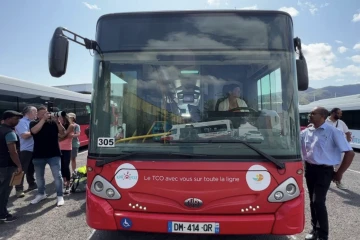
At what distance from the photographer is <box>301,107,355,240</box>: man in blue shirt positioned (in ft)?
12.1

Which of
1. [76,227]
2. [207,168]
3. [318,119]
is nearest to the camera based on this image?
[207,168]

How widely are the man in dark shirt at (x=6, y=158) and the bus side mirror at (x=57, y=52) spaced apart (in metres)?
2.01

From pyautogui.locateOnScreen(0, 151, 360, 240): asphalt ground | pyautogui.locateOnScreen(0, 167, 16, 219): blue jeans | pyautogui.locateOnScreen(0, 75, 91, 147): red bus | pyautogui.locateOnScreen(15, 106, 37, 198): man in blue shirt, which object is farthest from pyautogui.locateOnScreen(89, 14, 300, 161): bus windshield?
pyautogui.locateOnScreen(0, 75, 91, 147): red bus

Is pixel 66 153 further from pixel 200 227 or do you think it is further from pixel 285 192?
pixel 285 192

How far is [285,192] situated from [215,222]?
0.79 meters

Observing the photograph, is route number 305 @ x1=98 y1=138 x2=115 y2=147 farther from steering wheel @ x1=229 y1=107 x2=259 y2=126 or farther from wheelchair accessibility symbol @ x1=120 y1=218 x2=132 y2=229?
steering wheel @ x1=229 y1=107 x2=259 y2=126

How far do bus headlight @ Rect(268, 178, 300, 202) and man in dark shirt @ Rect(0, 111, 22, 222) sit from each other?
3.87 metres

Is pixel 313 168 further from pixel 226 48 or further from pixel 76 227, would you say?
pixel 76 227

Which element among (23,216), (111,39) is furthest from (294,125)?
(23,216)

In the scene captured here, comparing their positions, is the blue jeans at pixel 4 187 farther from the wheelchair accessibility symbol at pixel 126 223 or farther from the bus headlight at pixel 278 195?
the bus headlight at pixel 278 195

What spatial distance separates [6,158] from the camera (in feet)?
15.2

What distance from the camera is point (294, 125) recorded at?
10.4ft

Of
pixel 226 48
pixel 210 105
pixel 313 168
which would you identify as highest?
pixel 226 48

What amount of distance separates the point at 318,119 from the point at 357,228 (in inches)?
75.3
